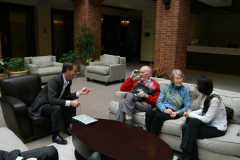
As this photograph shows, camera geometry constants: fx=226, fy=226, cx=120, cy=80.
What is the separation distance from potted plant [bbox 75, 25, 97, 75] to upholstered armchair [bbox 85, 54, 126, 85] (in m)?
0.85

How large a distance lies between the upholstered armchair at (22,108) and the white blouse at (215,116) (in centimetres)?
230

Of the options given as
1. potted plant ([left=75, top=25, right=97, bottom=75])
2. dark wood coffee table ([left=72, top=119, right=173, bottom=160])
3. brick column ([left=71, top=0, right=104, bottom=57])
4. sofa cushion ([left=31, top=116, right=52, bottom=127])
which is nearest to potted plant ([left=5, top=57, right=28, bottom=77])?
potted plant ([left=75, top=25, right=97, bottom=75])

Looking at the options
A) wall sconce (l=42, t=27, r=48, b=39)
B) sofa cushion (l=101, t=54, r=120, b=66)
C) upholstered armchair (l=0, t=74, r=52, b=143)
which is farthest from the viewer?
wall sconce (l=42, t=27, r=48, b=39)

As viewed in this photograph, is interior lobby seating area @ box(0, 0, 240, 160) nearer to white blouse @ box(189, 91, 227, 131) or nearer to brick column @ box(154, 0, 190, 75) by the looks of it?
brick column @ box(154, 0, 190, 75)

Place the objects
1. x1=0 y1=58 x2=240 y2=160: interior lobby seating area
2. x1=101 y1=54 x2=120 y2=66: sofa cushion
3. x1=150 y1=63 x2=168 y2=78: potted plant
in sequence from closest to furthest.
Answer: x1=0 y1=58 x2=240 y2=160: interior lobby seating area → x1=150 y1=63 x2=168 y2=78: potted plant → x1=101 y1=54 x2=120 y2=66: sofa cushion

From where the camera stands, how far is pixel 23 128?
338 cm

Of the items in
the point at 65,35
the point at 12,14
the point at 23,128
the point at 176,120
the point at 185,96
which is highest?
the point at 12,14

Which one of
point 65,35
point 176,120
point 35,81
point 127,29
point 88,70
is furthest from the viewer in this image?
point 127,29

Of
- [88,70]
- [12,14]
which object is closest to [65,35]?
[12,14]

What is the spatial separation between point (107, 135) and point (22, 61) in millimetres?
5939

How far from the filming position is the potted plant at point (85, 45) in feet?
30.1

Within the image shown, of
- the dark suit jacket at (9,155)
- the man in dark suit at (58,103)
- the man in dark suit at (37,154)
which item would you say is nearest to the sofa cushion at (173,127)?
the man in dark suit at (58,103)

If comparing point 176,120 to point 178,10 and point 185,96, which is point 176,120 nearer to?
point 185,96

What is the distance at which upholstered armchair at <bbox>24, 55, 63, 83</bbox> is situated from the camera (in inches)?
289
